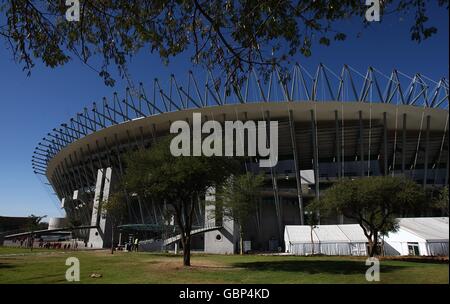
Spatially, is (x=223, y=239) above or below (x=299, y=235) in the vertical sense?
below

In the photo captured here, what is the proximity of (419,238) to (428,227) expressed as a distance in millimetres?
4511

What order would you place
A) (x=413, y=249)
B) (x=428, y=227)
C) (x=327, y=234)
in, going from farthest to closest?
(x=327, y=234), (x=428, y=227), (x=413, y=249)

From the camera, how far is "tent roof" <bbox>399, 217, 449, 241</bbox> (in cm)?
3554

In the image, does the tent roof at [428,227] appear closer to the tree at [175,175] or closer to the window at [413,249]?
the window at [413,249]

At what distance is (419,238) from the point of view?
35875 mm

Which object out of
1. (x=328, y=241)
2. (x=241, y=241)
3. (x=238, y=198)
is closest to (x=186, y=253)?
(x=238, y=198)

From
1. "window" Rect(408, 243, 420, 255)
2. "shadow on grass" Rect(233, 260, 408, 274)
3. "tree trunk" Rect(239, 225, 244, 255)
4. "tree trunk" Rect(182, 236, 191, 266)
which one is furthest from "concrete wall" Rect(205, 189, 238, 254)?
"shadow on grass" Rect(233, 260, 408, 274)

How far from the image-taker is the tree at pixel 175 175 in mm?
23359

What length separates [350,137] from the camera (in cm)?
5812

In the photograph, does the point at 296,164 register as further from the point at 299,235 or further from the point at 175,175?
the point at 175,175

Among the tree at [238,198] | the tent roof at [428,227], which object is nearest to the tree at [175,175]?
the tree at [238,198]

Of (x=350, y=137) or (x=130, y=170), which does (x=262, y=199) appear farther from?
(x=130, y=170)

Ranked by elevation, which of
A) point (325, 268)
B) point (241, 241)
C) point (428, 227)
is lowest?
point (325, 268)

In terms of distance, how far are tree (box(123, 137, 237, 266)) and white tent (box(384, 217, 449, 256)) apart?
21312mm
